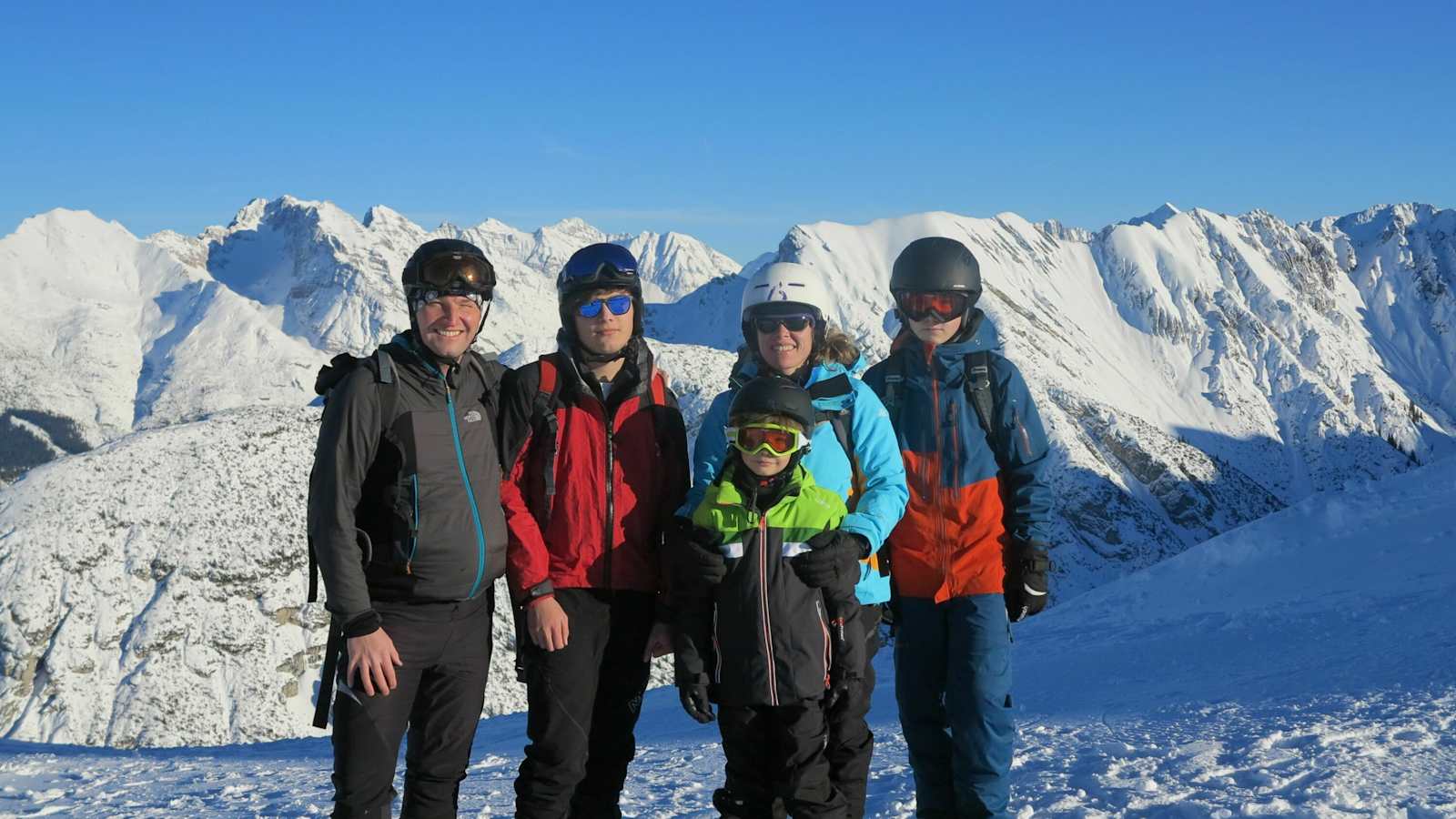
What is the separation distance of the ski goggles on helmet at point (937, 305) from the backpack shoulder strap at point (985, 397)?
1.30 feet

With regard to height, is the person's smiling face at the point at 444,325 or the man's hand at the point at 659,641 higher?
the person's smiling face at the point at 444,325

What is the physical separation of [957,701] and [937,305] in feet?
8.17

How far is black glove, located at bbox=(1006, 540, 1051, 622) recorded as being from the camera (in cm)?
590

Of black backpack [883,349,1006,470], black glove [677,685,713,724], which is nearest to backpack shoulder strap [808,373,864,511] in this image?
black backpack [883,349,1006,470]

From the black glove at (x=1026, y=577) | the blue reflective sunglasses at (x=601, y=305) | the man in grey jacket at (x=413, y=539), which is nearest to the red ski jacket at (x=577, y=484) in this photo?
the man in grey jacket at (x=413, y=539)

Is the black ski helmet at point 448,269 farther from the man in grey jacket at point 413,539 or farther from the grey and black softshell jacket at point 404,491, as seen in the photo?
the grey and black softshell jacket at point 404,491

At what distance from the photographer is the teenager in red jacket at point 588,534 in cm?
548

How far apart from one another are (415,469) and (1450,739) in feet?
24.6

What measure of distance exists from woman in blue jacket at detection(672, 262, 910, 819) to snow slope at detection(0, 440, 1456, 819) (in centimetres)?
178

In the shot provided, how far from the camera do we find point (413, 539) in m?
5.20

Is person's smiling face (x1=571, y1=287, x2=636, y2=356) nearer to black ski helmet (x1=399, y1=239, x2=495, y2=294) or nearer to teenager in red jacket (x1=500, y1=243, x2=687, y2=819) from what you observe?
teenager in red jacket (x1=500, y1=243, x2=687, y2=819)

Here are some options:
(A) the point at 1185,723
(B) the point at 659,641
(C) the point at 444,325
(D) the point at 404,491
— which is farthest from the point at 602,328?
(A) the point at 1185,723

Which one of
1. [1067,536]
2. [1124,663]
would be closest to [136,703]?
[1124,663]

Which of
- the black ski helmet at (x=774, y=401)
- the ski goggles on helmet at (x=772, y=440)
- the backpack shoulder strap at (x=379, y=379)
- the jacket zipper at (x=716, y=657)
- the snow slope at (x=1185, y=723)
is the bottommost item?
the snow slope at (x=1185, y=723)
